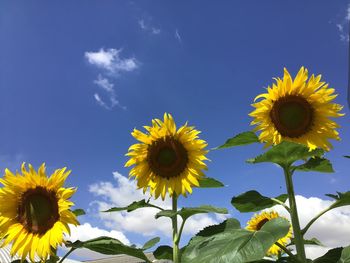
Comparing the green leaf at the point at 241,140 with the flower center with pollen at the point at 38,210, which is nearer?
the flower center with pollen at the point at 38,210

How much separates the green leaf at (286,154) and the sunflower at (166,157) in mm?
1232

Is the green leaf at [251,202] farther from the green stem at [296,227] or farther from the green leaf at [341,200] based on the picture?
the green leaf at [341,200]

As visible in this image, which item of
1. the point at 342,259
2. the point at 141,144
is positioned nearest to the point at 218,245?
the point at 342,259

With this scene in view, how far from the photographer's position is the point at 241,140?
390cm

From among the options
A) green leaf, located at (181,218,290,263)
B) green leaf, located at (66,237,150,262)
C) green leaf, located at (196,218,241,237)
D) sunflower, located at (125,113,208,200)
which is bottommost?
green leaf, located at (181,218,290,263)

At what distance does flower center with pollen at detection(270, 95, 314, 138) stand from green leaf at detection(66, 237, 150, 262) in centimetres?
182

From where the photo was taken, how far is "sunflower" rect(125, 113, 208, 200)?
4.80 metres

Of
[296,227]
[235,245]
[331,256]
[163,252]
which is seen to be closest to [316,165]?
[296,227]

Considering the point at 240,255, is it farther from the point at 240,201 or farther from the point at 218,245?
the point at 240,201

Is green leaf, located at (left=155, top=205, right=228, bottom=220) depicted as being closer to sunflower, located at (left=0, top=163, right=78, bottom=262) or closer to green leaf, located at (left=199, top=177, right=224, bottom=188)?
green leaf, located at (left=199, top=177, right=224, bottom=188)

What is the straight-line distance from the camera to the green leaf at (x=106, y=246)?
3.56 m

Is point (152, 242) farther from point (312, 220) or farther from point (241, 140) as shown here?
point (312, 220)

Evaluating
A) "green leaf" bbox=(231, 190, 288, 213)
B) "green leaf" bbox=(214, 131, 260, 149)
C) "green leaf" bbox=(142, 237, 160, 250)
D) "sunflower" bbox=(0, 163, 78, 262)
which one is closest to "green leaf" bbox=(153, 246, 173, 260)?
"green leaf" bbox=(142, 237, 160, 250)

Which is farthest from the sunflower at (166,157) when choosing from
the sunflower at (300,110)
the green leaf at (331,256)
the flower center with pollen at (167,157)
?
the green leaf at (331,256)
